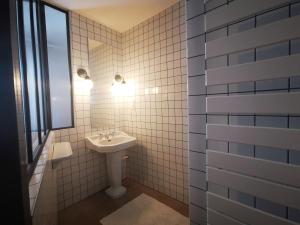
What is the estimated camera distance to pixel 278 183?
0.46 metres

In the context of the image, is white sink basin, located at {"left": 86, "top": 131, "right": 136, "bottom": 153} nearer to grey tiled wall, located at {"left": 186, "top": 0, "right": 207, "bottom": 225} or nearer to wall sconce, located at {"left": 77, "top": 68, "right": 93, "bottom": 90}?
wall sconce, located at {"left": 77, "top": 68, "right": 93, "bottom": 90}

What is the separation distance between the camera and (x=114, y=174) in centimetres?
211

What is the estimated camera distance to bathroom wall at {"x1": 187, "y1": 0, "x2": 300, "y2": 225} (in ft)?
1.49

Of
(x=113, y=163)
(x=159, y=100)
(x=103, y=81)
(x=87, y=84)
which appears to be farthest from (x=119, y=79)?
(x=113, y=163)

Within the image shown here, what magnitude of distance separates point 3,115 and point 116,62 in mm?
2208

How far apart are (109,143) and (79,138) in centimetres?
41

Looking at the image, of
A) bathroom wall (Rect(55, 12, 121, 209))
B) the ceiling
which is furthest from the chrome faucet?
the ceiling

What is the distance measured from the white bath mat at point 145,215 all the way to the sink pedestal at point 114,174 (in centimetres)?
25

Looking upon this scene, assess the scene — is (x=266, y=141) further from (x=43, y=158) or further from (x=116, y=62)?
(x=116, y=62)

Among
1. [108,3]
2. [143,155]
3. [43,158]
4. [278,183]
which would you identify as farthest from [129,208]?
[108,3]

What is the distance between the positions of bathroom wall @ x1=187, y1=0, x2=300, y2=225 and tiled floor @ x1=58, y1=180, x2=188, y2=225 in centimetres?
138

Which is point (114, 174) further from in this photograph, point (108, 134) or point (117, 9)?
point (117, 9)

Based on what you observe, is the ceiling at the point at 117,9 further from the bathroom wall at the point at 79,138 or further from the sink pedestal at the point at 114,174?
the sink pedestal at the point at 114,174

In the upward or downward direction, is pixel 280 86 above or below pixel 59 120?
above
